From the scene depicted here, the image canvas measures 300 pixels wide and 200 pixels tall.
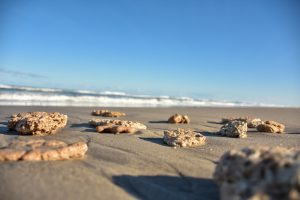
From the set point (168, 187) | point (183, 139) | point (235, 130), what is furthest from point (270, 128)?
point (168, 187)

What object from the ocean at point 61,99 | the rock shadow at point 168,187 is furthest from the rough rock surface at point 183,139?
the ocean at point 61,99

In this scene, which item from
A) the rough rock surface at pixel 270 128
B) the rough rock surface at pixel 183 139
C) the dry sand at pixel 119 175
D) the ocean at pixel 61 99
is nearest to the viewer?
the dry sand at pixel 119 175

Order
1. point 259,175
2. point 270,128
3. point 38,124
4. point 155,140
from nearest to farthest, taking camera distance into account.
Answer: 1. point 259,175
2. point 38,124
3. point 155,140
4. point 270,128

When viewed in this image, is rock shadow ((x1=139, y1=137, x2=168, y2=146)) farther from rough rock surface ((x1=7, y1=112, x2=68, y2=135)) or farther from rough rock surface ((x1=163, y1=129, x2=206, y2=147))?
rough rock surface ((x1=7, y1=112, x2=68, y2=135))

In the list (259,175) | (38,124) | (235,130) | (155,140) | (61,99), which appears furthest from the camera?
(61,99)

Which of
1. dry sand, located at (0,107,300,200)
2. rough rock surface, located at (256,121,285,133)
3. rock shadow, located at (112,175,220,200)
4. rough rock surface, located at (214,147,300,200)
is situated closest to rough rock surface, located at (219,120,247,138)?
rough rock surface, located at (256,121,285,133)

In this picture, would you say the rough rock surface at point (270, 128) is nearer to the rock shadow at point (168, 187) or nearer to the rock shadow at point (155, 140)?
the rock shadow at point (155, 140)

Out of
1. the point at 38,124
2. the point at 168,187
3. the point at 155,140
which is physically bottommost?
the point at 168,187

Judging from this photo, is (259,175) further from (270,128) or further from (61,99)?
(61,99)
